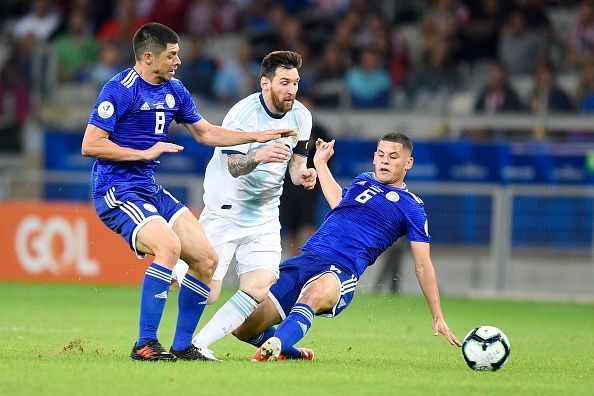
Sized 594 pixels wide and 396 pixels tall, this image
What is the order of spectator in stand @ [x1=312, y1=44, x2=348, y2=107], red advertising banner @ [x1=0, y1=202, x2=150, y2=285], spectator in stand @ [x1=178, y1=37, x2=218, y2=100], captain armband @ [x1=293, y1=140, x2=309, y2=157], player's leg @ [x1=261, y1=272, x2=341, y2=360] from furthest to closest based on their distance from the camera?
spectator in stand @ [x1=178, y1=37, x2=218, y2=100] < spectator in stand @ [x1=312, y1=44, x2=348, y2=107] < red advertising banner @ [x1=0, y1=202, x2=150, y2=285] < captain armband @ [x1=293, y1=140, x2=309, y2=157] < player's leg @ [x1=261, y1=272, x2=341, y2=360]

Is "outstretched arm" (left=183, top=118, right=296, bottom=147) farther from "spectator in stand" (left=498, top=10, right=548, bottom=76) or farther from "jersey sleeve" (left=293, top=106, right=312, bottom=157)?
"spectator in stand" (left=498, top=10, right=548, bottom=76)

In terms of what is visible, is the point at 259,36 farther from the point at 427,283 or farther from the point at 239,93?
the point at 427,283

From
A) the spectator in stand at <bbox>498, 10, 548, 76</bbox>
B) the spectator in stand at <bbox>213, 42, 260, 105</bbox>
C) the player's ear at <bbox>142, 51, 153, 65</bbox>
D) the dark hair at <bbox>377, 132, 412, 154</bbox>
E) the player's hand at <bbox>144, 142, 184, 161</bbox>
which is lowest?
the player's hand at <bbox>144, 142, 184, 161</bbox>

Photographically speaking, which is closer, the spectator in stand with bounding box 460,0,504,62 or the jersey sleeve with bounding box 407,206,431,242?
the jersey sleeve with bounding box 407,206,431,242

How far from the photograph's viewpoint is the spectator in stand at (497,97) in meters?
18.2

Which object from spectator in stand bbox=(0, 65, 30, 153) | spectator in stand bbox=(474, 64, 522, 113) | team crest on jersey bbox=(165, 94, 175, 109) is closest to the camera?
team crest on jersey bbox=(165, 94, 175, 109)

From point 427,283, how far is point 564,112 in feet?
32.2

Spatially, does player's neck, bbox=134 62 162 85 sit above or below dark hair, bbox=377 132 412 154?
above

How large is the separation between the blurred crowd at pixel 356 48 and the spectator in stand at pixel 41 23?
26mm

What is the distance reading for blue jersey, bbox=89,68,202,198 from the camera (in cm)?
838

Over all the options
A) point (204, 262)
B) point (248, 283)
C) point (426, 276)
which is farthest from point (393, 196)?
point (204, 262)

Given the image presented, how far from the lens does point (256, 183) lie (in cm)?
934

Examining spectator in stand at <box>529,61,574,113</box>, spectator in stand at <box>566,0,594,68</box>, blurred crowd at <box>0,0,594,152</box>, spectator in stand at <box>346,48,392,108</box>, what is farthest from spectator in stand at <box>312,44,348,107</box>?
spectator in stand at <box>566,0,594,68</box>

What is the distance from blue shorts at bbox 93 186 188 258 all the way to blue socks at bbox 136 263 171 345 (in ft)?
0.89
